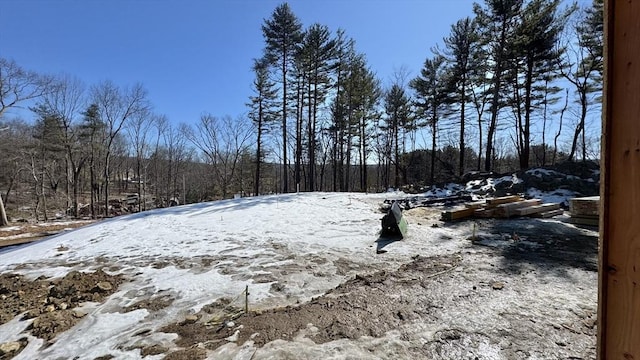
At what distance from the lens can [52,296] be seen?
4.08 meters

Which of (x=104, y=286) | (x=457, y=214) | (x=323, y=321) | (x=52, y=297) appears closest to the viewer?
(x=323, y=321)

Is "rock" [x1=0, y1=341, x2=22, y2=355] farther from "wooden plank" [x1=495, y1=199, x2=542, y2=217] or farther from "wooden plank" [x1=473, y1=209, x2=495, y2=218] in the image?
"wooden plank" [x1=495, y1=199, x2=542, y2=217]

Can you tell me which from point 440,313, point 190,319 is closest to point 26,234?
point 190,319

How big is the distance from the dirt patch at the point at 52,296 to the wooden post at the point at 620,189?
461 cm

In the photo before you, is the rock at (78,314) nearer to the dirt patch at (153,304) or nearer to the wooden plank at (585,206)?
the dirt patch at (153,304)

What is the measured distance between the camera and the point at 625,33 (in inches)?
36.0

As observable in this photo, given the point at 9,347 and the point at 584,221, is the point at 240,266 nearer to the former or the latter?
the point at 9,347

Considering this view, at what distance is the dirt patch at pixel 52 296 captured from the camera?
11.0 ft

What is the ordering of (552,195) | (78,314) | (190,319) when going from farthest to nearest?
1. (552,195)
2. (78,314)
3. (190,319)

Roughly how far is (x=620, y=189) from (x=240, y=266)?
4991mm

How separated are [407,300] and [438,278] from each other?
921 mm

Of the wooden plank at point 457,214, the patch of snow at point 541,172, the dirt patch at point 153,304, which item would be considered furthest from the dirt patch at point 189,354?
the patch of snow at point 541,172

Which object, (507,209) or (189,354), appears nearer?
(189,354)

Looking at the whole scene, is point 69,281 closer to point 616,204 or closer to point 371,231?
point 371,231
